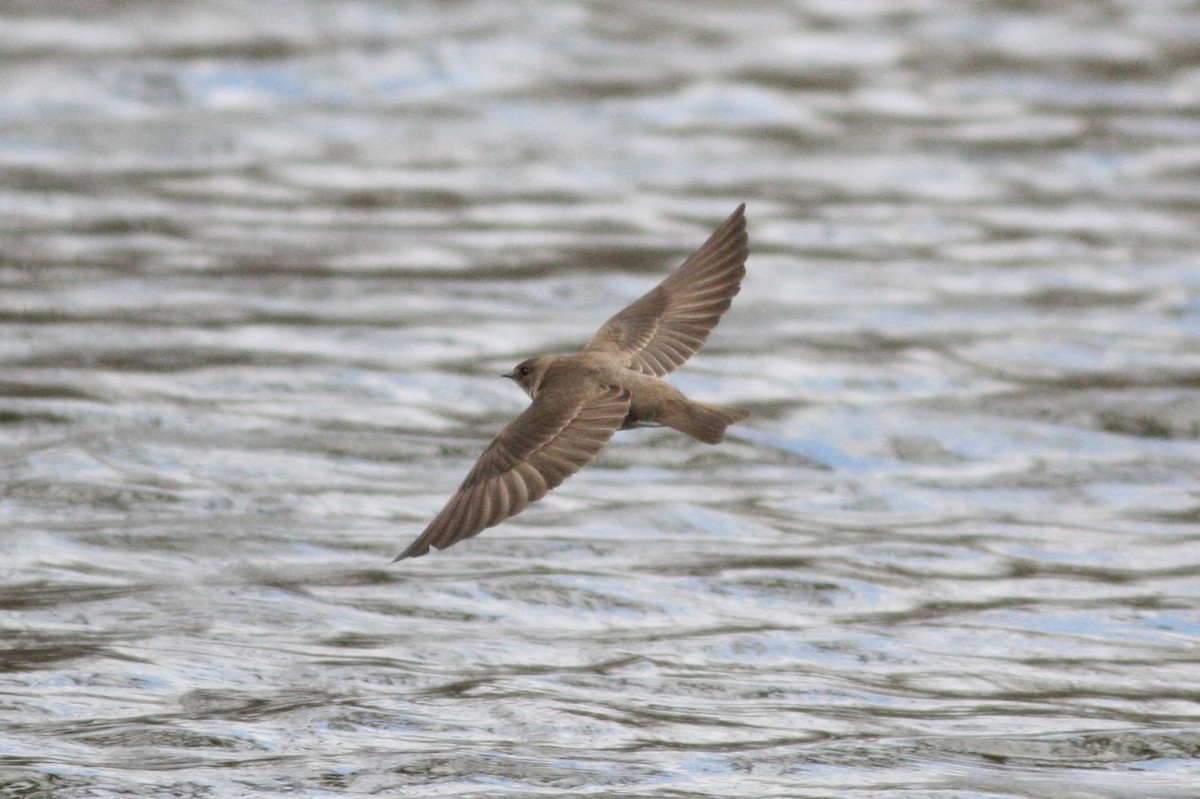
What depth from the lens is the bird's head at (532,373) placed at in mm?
7078

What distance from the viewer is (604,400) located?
6.72m

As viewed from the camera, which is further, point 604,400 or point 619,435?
point 619,435

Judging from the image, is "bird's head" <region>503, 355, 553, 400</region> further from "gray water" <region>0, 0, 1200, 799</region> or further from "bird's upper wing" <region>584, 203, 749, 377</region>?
"gray water" <region>0, 0, 1200, 799</region>

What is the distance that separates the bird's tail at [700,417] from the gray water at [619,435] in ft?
3.28

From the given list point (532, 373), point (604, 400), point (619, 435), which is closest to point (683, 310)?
point (532, 373)

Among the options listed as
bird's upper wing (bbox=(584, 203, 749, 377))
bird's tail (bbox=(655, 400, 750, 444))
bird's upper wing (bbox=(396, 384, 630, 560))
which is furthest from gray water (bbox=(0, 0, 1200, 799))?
bird's upper wing (bbox=(584, 203, 749, 377))

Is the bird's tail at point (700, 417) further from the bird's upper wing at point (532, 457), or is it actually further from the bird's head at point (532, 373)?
the bird's head at point (532, 373)

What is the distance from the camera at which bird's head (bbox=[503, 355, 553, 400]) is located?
708 centimetres

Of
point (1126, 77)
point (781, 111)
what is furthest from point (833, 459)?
point (1126, 77)

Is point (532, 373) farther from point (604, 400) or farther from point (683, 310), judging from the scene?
point (683, 310)

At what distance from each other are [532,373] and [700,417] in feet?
2.41

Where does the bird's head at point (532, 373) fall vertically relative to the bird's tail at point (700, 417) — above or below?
above

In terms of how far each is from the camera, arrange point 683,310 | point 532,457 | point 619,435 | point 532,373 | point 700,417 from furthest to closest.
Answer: point 619,435
point 683,310
point 532,373
point 700,417
point 532,457

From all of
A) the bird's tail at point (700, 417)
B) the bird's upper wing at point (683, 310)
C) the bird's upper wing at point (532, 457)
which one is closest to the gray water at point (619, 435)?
the bird's upper wing at point (532, 457)
